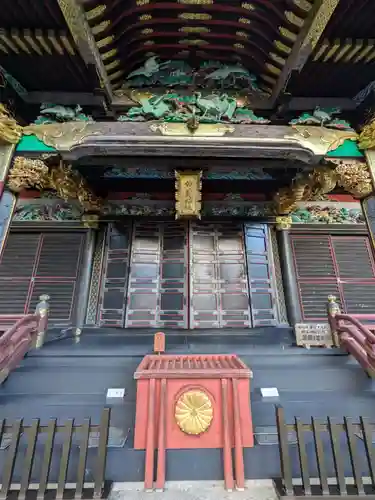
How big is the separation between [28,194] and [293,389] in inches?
→ 297

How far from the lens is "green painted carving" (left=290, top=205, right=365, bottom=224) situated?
7645 millimetres

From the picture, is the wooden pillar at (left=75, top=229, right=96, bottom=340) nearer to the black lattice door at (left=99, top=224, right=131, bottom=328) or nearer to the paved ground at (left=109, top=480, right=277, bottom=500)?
the black lattice door at (left=99, top=224, right=131, bottom=328)

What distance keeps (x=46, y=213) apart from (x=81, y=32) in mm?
4252

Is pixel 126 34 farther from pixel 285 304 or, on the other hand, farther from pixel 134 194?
pixel 285 304

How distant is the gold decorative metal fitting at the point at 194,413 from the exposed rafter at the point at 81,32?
18.3 feet

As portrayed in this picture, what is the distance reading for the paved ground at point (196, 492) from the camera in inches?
85.1

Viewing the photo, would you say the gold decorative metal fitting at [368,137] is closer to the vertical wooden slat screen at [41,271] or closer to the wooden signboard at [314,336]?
the wooden signboard at [314,336]

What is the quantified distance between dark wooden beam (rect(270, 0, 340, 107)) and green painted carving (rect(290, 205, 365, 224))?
3.20m

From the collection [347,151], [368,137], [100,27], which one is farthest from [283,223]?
[100,27]

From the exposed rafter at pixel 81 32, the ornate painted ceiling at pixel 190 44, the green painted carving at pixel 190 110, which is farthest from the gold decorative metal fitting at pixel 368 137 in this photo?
the exposed rafter at pixel 81 32

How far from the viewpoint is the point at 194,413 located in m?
2.43

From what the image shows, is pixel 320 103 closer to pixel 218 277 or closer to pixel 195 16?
pixel 195 16

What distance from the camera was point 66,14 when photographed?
173 inches

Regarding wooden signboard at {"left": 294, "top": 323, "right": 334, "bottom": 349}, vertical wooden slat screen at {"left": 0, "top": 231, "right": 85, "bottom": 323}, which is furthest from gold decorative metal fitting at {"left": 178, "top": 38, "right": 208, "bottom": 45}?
wooden signboard at {"left": 294, "top": 323, "right": 334, "bottom": 349}
